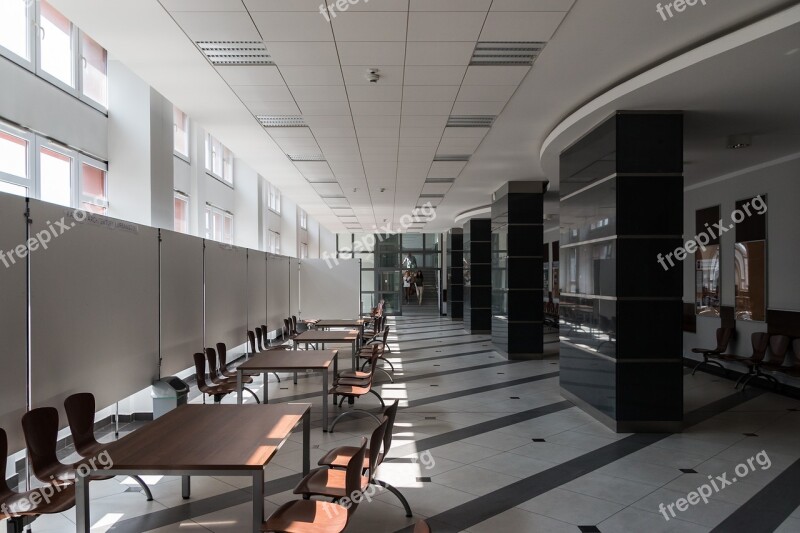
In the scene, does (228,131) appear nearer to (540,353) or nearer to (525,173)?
(525,173)

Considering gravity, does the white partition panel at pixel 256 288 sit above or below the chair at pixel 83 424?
above

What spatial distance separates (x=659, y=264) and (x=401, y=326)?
13.4 m

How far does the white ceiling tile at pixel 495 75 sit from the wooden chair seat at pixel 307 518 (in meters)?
3.92

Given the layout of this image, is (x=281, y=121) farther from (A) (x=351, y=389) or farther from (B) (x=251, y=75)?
(A) (x=351, y=389)

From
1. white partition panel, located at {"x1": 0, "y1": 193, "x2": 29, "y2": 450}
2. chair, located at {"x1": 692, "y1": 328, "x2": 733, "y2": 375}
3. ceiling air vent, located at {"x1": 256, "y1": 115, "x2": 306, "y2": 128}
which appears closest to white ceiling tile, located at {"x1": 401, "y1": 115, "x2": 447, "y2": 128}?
ceiling air vent, located at {"x1": 256, "y1": 115, "x2": 306, "y2": 128}

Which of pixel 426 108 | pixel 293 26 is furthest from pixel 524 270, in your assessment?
pixel 293 26

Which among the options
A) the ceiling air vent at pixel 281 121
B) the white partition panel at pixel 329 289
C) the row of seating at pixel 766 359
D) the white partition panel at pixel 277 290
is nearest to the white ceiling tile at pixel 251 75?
the ceiling air vent at pixel 281 121

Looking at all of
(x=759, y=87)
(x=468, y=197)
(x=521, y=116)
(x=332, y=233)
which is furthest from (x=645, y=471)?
(x=332, y=233)

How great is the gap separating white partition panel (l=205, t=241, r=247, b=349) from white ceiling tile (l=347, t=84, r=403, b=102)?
327cm

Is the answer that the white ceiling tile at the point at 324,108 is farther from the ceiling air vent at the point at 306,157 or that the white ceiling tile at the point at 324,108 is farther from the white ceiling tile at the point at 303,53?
the ceiling air vent at the point at 306,157

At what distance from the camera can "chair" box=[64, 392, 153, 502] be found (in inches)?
152

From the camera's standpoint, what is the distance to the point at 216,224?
11430 millimetres

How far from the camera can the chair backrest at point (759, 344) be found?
26.0 ft

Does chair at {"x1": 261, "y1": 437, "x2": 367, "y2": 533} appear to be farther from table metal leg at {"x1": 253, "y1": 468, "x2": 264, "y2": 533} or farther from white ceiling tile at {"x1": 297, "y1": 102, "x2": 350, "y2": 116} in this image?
white ceiling tile at {"x1": 297, "y1": 102, "x2": 350, "y2": 116}
